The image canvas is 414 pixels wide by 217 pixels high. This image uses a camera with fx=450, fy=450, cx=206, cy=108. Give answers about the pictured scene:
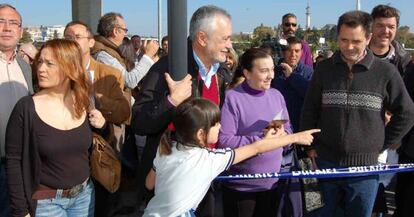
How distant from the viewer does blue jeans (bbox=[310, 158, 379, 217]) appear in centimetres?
305

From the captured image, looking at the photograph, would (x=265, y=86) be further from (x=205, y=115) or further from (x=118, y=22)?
(x=118, y=22)

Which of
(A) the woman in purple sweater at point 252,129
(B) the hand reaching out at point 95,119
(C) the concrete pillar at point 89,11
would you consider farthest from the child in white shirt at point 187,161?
(C) the concrete pillar at point 89,11

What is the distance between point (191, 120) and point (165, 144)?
0.21m

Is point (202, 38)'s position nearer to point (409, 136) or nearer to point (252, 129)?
point (252, 129)

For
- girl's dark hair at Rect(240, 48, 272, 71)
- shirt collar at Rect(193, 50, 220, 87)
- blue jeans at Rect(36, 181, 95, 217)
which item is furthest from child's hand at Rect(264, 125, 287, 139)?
blue jeans at Rect(36, 181, 95, 217)

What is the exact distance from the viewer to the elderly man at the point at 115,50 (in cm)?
451

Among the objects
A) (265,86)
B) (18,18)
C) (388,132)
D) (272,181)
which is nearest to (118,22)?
(18,18)

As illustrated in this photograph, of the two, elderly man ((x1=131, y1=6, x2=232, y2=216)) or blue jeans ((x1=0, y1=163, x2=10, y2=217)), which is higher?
elderly man ((x1=131, y1=6, x2=232, y2=216))

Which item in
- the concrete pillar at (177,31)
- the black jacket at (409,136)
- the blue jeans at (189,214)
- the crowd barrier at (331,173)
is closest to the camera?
the concrete pillar at (177,31)

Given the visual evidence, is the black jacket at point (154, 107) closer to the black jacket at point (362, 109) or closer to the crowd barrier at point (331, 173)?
the crowd barrier at point (331, 173)

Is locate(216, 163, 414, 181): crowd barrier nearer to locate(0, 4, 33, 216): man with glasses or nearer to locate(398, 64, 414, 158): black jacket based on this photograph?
locate(398, 64, 414, 158): black jacket

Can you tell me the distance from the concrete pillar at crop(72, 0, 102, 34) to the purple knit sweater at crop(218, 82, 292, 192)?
7.21 meters

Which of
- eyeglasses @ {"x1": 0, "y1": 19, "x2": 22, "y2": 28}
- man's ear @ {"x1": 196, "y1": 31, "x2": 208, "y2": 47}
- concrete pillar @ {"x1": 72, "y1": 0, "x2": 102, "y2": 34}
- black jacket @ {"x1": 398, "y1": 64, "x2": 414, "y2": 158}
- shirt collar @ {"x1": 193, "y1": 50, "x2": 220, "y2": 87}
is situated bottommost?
black jacket @ {"x1": 398, "y1": 64, "x2": 414, "y2": 158}

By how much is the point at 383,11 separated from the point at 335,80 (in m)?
1.03
